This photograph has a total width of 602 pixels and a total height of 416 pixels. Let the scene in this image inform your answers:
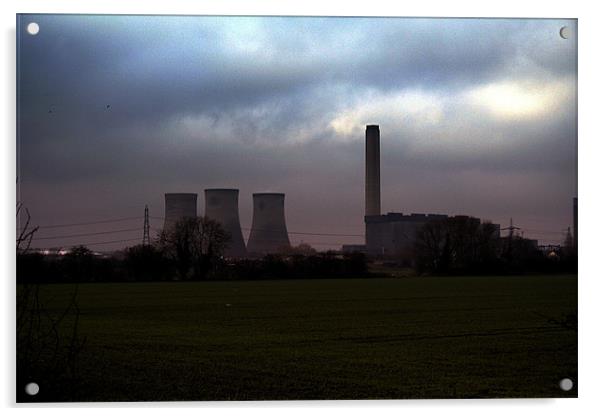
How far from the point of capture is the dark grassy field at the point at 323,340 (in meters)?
5.68

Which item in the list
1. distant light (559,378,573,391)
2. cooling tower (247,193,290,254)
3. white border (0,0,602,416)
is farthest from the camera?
cooling tower (247,193,290,254)

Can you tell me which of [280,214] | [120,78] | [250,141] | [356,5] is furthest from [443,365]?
[120,78]

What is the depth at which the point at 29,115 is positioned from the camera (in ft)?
18.6

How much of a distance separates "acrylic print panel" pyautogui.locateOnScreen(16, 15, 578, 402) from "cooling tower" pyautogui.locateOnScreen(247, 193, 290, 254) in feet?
0.03

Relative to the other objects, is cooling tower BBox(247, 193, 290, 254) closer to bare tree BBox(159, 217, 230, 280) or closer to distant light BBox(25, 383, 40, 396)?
bare tree BBox(159, 217, 230, 280)

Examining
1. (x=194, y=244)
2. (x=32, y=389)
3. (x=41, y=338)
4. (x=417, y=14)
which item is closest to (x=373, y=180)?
(x=417, y=14)

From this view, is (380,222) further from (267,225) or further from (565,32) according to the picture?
(565,32)

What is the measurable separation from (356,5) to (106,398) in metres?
2.97

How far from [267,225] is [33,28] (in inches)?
76.6

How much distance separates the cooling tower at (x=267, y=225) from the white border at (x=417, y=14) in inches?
41.0

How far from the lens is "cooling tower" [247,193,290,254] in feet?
19.4

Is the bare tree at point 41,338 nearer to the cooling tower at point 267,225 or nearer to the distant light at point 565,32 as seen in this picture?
the cooling tower at point 267,225

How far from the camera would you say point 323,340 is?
5949 millimetres

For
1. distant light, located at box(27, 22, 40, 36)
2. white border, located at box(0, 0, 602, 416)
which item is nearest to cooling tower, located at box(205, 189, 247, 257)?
white border, located at box(0, 0, 602, 416)
